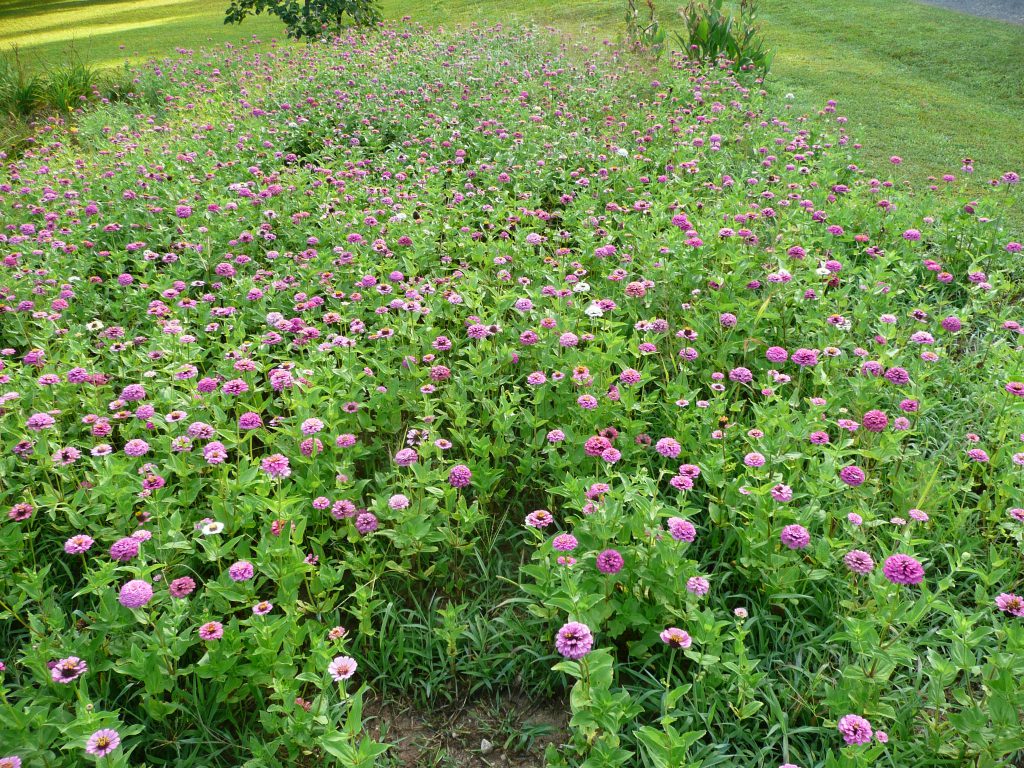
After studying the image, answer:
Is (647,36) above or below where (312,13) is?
below

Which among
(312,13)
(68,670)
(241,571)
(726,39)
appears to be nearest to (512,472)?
(241,571)

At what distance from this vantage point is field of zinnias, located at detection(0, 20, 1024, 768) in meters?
2.12

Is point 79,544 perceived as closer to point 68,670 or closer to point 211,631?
point 68,670

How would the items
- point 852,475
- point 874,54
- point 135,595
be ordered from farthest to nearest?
point 874,54 < point 852,475 < point 135,595

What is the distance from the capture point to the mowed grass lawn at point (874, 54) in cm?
764

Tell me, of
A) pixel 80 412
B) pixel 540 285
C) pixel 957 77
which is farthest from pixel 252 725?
pixel 957 77

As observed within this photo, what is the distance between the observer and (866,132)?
796cm

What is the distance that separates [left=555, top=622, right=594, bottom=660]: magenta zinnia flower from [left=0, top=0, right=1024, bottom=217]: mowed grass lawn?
6310 mm

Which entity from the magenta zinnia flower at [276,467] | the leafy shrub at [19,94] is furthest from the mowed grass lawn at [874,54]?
the magenta zinnia flower at [276,467]

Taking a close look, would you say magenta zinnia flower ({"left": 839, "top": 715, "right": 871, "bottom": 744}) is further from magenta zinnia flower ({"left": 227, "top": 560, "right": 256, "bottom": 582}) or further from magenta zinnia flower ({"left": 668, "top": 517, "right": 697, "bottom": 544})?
magenta zinnia flower ({"left": 227, "top": 560, "right": 256, "bottom": 582})

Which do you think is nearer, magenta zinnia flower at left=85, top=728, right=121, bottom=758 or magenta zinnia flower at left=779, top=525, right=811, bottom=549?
magenta zinnia flower at left=85, top=728, right=121, bottom=758

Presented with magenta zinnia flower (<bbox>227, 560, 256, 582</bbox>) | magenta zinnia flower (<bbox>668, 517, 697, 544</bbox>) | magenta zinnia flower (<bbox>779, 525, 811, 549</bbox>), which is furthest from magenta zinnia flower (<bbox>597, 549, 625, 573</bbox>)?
magenta zinnia flower (<bbox>227, 560, 256, 582</bbox>)

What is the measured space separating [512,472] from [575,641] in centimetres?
141

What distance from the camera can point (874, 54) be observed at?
10938 mm
